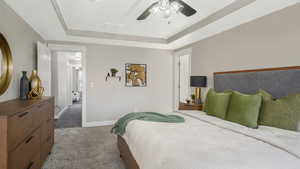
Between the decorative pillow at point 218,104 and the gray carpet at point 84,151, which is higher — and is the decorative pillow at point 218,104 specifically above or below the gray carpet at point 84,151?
above

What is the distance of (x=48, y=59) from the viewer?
12.4 ft

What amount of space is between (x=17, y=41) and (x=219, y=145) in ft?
10.2

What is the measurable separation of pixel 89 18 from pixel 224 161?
10.6 ft

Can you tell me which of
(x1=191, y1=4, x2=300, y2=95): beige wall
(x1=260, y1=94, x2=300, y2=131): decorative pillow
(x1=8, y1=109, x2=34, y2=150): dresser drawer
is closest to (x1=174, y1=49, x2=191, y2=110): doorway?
(x1=191, y1=4, x2=300, y2=95): beige wall

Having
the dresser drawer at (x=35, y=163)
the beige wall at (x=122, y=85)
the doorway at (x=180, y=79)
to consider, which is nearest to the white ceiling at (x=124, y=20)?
the beige wall at (x=122, y=85)

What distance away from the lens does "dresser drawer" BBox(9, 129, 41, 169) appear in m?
1.43

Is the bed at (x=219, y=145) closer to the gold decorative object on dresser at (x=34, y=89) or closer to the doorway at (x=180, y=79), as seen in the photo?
the gold decorative object on dresser at (x=34, y=89)

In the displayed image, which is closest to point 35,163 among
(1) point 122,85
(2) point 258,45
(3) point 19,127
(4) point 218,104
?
(3) point 19,127

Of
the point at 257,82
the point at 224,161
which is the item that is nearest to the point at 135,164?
the point at 224,161

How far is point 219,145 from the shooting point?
1370 millimetres

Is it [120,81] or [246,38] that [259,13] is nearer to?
[246,38]

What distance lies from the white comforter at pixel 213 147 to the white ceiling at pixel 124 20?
5.74 feet

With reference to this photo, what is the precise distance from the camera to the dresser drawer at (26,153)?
1.43 meters

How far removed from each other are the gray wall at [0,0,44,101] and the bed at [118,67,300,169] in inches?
73.4
